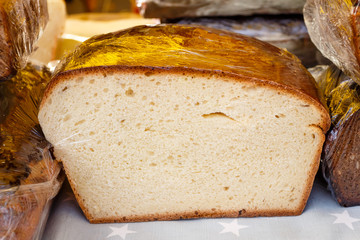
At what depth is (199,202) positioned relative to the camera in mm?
1133

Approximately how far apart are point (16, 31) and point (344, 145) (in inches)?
36.9

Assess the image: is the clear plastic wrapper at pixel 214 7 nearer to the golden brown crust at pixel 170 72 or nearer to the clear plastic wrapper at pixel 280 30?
the clear plastic wrapper at pixel 280 30

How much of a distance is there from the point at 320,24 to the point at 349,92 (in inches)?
8.3

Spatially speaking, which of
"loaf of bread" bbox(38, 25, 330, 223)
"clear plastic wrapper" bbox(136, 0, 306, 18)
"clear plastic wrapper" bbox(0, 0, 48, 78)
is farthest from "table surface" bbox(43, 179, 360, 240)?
"clear plastic wrapper" bbox(136, 0, 306, 18)

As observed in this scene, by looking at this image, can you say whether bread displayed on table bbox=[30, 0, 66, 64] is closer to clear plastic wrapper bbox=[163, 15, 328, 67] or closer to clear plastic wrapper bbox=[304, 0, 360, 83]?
clear plastic wrapper bbox=[163, 15, 328, 67]

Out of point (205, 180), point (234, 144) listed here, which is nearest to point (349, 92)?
point (234, 144)

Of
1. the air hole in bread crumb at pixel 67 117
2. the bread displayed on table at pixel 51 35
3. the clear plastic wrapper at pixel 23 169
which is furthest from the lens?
the bread displayed on table at pixel 51 35

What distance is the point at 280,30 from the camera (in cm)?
150

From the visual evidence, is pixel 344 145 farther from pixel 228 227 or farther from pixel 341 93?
pixel 228 227

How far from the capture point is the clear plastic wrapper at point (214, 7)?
1.47 m

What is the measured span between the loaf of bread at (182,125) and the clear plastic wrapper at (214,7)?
0.37m

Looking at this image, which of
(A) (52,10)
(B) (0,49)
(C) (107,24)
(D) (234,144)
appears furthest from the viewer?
(C) (107,24)

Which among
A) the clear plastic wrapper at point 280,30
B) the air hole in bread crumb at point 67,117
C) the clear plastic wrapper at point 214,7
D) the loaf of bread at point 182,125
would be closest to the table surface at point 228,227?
the loaf of bread at point 182,125

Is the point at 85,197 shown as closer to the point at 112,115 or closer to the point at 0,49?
the point at 112,115
